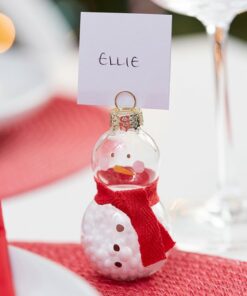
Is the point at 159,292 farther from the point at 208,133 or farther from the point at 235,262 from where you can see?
the point at 208,133

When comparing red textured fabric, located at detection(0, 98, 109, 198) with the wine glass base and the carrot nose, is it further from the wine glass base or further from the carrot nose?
the carrot nose

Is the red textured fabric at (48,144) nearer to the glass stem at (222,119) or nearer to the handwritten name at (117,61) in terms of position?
the glass stem at (222,119)

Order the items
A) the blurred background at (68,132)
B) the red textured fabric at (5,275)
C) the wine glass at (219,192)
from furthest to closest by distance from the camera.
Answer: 1. the blurred background at (68,132)
2. the wine glass at (219,192)
3. the red textured fabric at (5,275)

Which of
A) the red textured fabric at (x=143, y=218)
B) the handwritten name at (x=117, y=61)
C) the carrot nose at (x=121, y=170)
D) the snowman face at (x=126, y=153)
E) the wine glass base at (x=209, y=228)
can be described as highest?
the handwritten name at (x=117, y=61)

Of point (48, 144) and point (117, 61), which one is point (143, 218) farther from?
point (48, 144)

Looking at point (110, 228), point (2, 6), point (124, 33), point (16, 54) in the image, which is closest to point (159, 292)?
point (110, 228)

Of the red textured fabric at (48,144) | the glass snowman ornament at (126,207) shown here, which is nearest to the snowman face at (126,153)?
the glass snowman ornament at (126,207)

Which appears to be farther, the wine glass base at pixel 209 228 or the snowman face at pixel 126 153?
the wine glass base at pixel 209 228

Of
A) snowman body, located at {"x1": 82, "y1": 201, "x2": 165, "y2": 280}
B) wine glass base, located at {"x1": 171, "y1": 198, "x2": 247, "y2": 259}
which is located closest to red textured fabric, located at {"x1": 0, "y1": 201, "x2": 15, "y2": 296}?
snowman body, located at {"x1": 82, "y1": 201, "x2": 165, "y2": 280}
